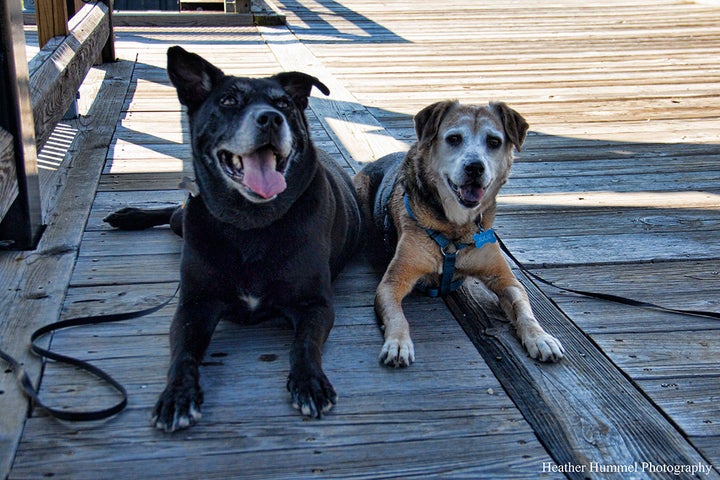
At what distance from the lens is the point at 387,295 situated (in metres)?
3.47

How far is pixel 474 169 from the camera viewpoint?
3551 mm

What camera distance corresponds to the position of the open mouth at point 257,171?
3.05 m

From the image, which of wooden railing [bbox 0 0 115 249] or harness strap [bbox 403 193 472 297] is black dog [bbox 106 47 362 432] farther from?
wooden railing [bbox 0 0 115 249]

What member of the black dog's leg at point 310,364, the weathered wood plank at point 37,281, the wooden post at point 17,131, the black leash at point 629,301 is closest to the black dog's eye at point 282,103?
the black dog's leg at point 310,364

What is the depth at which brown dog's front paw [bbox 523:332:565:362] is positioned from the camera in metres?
3.13

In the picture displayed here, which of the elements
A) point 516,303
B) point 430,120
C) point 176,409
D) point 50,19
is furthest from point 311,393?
point 50,19

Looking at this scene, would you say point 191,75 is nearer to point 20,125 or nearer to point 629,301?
point 20,125

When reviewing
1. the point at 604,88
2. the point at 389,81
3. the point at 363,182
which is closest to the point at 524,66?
the point at 604,88

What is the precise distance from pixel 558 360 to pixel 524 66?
6.32 m

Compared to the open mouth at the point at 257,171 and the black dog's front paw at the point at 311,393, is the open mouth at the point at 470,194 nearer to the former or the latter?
the open mouth at the point at 257,171

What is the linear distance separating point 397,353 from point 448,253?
78cm

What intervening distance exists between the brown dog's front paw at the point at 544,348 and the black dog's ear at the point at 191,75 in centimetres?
167

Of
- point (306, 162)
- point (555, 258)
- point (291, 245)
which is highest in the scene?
point (306, 162)

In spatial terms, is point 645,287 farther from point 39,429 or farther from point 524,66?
point 524,66
